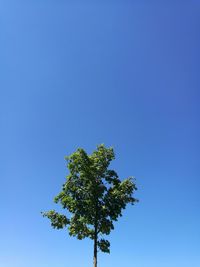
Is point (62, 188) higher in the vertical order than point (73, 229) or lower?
higher

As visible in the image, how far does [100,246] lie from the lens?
38719mm

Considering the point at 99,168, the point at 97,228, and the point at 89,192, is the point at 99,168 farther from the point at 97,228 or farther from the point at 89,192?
the point at 97,228

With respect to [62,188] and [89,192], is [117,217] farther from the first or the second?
[62,188]

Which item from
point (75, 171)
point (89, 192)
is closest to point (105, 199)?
point (89, 192)

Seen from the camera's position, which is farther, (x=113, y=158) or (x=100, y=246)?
(x=113, y=158)

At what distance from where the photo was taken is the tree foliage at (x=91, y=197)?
39344mm

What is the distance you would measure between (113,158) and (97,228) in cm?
761

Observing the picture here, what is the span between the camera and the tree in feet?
129

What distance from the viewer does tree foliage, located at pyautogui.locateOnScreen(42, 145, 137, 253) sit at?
129 ft

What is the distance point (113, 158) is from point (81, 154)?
3521mm

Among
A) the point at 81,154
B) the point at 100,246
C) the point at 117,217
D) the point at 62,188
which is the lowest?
the point at 100,246

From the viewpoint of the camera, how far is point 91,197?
39906mm

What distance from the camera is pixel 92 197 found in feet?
131

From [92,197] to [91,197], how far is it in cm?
10
